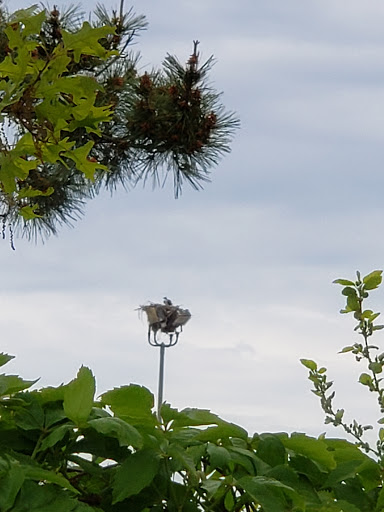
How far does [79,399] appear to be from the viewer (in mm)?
710

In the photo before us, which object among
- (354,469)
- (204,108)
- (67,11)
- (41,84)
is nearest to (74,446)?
(354,469)

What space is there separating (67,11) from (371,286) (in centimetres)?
640

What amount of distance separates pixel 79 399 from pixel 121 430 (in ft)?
0.15

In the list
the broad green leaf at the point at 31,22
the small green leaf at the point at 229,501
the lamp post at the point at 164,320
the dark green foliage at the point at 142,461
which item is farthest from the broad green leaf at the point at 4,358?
the lamp post at the point at 164,320

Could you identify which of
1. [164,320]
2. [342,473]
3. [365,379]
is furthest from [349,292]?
[164,320]

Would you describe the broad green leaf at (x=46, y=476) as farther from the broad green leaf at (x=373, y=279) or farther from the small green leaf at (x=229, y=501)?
the broad green leaf at (x=373, y=279)

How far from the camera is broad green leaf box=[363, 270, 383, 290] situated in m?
1.04

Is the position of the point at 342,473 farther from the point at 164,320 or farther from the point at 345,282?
the point at 164,320

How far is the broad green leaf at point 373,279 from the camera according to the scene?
3.42ft

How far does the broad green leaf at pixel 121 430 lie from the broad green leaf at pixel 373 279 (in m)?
0.45

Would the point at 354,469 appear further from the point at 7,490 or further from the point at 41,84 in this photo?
the point at 41,84

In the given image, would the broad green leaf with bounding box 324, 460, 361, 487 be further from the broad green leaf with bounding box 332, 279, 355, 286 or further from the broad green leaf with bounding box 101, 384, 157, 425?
the broad green leaf with bounding box 332, 279, 355, 286

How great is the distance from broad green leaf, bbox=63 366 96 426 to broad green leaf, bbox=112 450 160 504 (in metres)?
0.05

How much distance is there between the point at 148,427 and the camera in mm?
743
